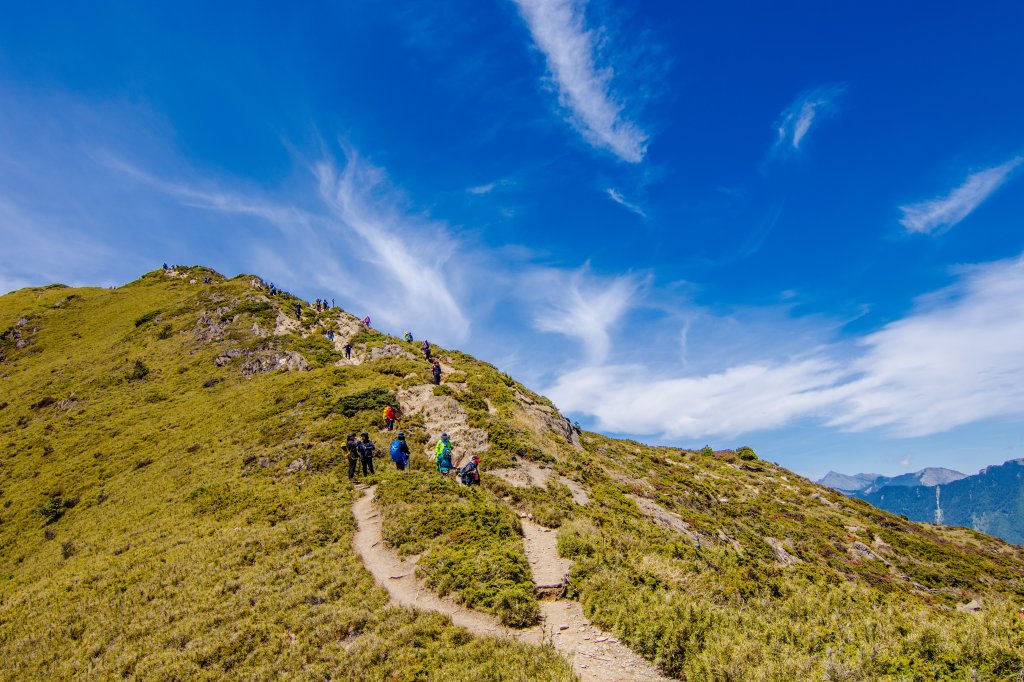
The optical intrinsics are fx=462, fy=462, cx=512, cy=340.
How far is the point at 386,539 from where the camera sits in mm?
18891

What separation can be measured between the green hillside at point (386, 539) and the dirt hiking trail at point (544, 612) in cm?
44

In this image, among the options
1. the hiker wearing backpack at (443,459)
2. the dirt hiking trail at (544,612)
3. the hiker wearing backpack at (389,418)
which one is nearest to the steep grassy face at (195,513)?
the dirt hiking trail at (544,612)

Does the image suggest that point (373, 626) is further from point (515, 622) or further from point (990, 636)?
point (990, 636)

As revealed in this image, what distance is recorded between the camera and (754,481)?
4531 cm

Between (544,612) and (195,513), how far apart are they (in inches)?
862

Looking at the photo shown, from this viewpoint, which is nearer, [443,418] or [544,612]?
[544,612]

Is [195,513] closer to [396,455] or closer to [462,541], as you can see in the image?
[396,455]

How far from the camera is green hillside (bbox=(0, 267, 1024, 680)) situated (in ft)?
34.7

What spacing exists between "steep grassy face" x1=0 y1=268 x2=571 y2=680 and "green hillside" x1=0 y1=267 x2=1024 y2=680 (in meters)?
0.13

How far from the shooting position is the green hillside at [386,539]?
10586mm

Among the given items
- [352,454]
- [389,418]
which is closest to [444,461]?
[352,454]

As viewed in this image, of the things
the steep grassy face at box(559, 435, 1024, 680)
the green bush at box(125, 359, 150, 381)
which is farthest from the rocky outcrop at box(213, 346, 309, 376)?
the steep grassy face at box(559, 435, 1024, 680)

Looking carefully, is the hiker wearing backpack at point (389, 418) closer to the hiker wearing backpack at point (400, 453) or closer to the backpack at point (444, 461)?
the hiker wearing backpack at point (400, 453)

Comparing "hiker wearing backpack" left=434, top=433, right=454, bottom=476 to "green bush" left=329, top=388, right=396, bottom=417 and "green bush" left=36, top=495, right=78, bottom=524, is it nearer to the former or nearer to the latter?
"green bush" left=329, top=388, right=396, bottom=417
